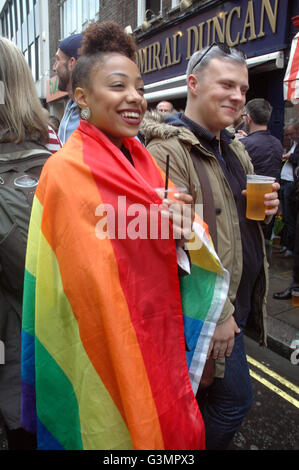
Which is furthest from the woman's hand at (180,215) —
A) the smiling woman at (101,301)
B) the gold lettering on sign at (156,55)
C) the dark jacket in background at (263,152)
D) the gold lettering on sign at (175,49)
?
the gold lettering on sign at (156,55)

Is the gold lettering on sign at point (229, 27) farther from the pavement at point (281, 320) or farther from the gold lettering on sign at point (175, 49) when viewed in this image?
the pavement at point (281, 320)

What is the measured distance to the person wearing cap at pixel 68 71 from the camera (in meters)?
2.11

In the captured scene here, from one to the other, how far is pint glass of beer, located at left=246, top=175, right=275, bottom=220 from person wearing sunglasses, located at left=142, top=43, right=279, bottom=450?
33 millimetres

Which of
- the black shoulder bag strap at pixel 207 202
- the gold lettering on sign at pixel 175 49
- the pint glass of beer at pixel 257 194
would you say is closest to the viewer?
the black shoulder bag strap at pixel 207 202

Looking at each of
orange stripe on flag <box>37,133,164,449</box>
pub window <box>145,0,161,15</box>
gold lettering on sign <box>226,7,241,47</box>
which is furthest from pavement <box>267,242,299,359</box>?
pub window <box>145,0,161,15</box>

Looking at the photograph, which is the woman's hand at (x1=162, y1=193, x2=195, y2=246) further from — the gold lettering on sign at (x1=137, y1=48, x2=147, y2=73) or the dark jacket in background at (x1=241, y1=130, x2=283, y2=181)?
the gold lettering on sign at (x1=137, y1=48, x2=147, y2=73)

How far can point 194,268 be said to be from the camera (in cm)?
140

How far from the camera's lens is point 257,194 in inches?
67.1

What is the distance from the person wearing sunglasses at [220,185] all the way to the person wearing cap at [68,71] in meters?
0.61

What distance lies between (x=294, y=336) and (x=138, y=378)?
2859 millimetres

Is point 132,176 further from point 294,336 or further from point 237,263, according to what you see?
point 294,336

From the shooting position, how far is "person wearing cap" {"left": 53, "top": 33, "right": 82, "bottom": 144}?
A: 2109 millimetres

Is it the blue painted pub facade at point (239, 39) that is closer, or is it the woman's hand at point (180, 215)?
the woman's hand at point (180, 215)
